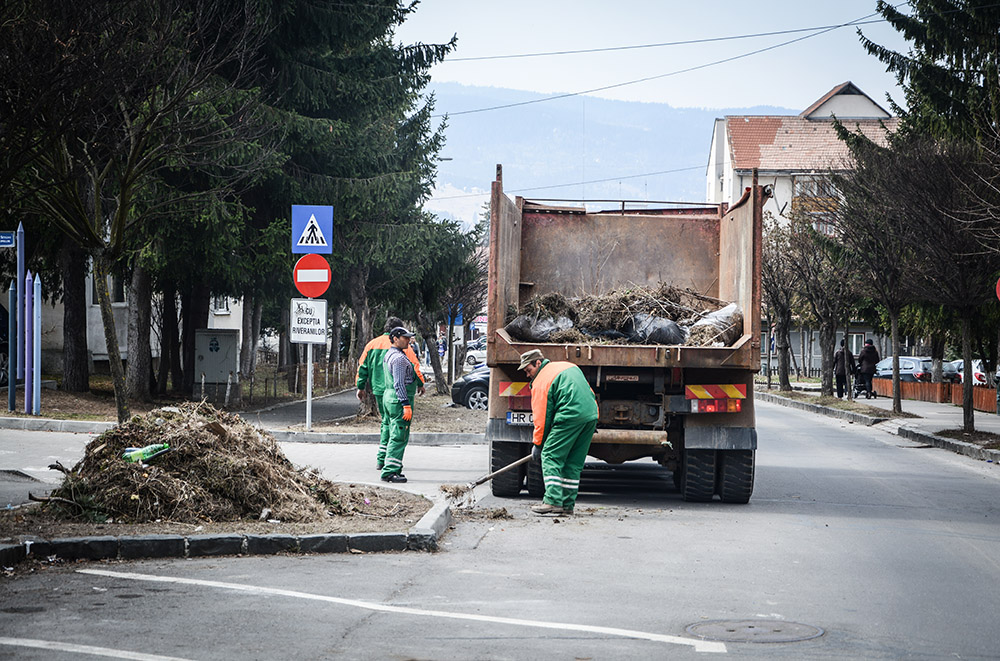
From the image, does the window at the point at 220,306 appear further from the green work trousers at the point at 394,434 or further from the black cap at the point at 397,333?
the green work trousers at the point at 394,434

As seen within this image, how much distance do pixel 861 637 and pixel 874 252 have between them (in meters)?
23.2

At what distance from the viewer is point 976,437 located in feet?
67.2

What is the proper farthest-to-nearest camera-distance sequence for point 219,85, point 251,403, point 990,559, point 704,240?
1. point 251,403
2. point 219,85
3. point 704,240
4. point 990,559

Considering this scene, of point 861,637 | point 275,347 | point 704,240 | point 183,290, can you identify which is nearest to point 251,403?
point 183,290

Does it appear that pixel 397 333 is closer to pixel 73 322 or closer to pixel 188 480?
pixel 188 480

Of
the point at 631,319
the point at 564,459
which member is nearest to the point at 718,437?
the point at 631,319

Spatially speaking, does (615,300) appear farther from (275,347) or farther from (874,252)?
(275,347)

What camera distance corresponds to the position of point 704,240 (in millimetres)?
13172

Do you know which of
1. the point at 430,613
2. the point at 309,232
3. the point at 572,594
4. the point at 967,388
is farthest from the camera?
the point at 967,388

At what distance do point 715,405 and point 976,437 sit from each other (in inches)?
443

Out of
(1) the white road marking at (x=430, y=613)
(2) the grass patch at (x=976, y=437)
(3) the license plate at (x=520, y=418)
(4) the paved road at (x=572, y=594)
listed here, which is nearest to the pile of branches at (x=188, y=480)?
(4) the paved road at (x=572, y=594)

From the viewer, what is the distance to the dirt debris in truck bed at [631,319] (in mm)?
11438

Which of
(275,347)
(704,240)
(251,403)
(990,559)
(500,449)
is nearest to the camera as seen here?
(990,559)

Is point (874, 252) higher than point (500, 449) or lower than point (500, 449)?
higher
